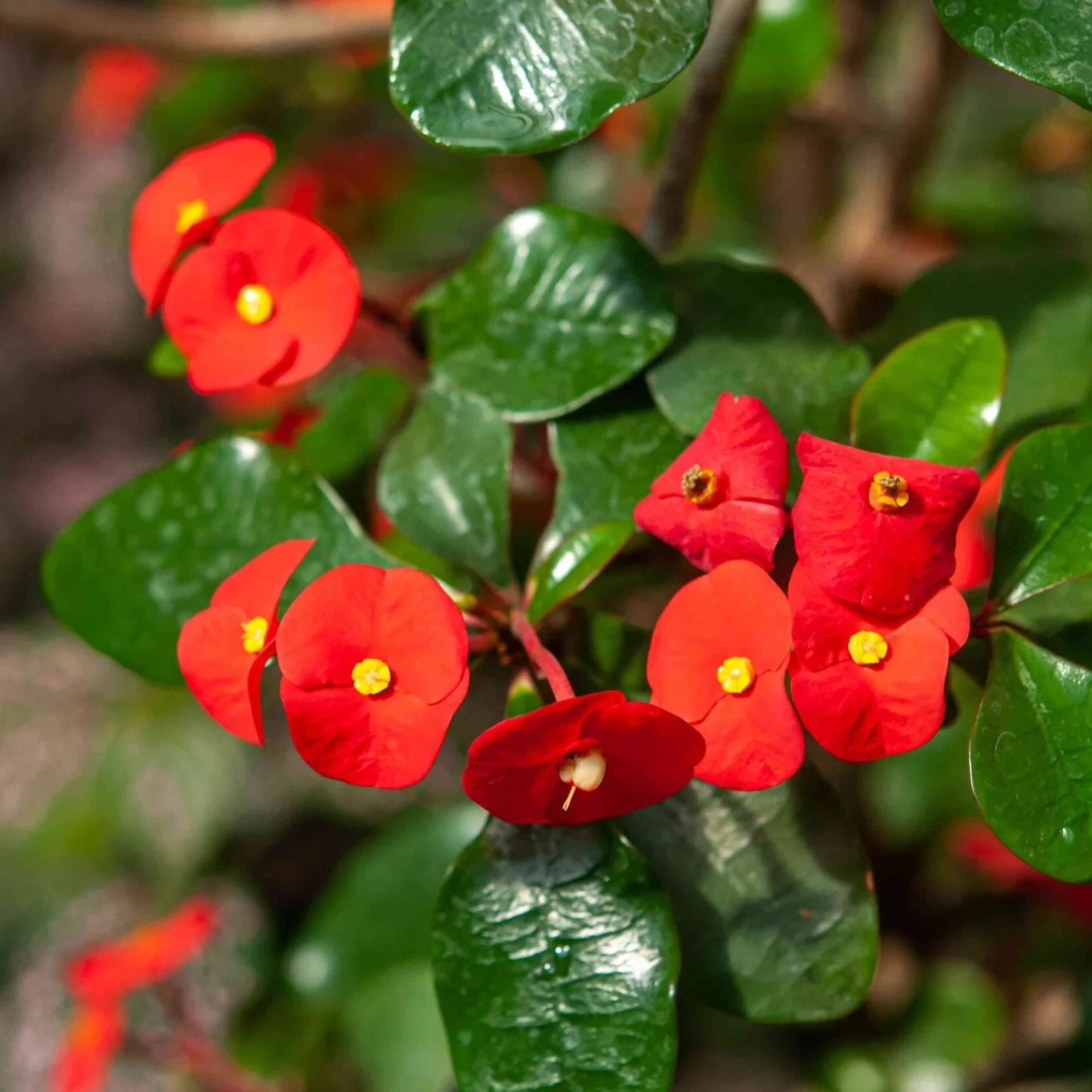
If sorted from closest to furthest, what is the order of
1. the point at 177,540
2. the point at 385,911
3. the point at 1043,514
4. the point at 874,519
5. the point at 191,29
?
the point at 874,519, the point at 1043,514, the point at 177,540, the point at 385,911, the point at 191,29

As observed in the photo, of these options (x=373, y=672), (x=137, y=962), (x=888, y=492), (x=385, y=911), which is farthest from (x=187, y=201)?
(x=137, y=962)

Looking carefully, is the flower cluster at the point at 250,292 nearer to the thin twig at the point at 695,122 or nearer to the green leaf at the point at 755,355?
the green leaf at the point at 755,355

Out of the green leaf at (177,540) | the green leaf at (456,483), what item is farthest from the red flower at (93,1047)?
the green leaf at (456,483)

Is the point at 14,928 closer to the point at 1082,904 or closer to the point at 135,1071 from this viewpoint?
the point at 135,1071

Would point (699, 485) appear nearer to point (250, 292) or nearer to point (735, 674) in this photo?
point (735, 674)

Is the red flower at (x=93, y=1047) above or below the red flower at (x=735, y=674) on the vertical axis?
below
